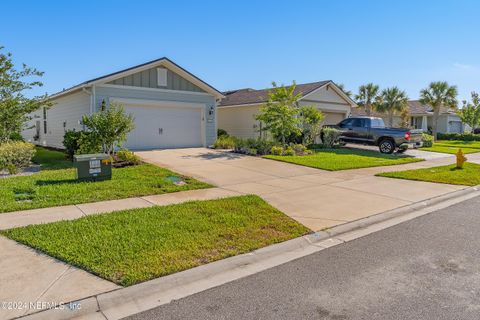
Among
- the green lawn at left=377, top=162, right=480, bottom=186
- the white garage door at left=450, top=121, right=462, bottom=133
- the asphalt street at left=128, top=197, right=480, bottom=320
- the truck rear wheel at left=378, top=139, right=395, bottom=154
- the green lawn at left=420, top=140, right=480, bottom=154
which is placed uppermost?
the white garage door at left=450, top=121, right=462, bottom=133

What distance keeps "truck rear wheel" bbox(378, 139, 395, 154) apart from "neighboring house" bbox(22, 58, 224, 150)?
9.16 metres

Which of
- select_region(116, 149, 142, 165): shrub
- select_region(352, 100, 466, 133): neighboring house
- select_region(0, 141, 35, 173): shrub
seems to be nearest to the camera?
select_region(0, 141, 35, 173): shrub

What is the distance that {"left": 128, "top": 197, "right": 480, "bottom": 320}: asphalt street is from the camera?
336cm

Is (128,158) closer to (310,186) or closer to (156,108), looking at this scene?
(156,108)

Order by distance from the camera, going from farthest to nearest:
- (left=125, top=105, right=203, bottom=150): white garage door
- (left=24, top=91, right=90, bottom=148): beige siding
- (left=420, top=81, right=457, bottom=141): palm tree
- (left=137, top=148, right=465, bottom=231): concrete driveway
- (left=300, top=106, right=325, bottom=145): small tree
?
(left=420, top=81, right=457, bottom=141): palm tree → (left=300, top=106, right=325, bottom=145): small tree → (left=125, top=105, right=203, bottom=150): white garage door → (left=24, top=91, right=90, bottom=148): beige siding → (left=137, top=148, right=465, bottom=231): concrete driveway

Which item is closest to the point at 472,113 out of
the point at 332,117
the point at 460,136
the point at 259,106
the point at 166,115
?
the point at 460,136

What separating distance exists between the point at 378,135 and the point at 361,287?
16.6m

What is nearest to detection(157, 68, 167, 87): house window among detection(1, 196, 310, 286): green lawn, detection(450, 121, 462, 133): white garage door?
detection(1, 196, 310, 286): green lawn

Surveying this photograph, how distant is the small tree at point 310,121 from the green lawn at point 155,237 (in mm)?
13519

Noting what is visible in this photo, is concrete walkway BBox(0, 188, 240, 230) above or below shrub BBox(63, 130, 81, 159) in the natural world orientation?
below

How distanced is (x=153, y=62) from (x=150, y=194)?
10.1 meters

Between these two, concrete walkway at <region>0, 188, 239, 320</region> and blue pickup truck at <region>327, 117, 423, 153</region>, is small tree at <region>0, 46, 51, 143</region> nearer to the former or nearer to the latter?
concrete walkway at <region>0, 188, 239, 320</region>

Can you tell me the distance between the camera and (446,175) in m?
11.7

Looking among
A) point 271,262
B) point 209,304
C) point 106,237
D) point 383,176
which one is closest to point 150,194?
point 106,237
